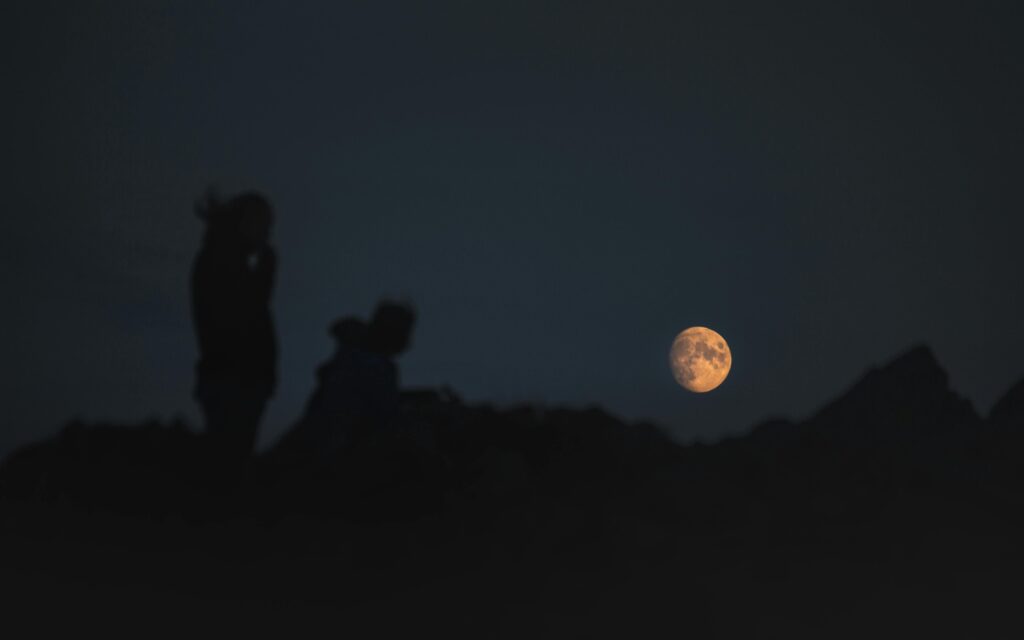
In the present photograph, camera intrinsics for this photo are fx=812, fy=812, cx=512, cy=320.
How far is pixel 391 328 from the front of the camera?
16.7 feet

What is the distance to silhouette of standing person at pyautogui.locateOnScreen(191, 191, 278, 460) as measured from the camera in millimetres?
4797

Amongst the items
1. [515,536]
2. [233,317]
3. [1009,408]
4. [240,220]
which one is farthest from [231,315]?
[1009,408]

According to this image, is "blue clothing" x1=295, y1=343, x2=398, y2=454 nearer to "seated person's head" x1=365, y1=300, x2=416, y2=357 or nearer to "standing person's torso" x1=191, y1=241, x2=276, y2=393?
"seated person's head" x1=365, y1=300, x2=416, y2=357

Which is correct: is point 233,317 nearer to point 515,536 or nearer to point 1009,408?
point 515,536

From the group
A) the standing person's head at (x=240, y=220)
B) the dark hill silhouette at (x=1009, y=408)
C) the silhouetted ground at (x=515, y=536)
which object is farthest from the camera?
the dark hill silhouette at (x=1009, y=408)

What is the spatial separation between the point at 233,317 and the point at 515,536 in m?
2.11

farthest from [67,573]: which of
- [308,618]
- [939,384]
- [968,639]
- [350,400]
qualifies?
[939,384]

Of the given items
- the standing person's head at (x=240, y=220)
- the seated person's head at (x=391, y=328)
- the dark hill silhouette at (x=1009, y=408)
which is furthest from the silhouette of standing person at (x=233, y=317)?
the dark hill silhouette at (x=1009, y=408)

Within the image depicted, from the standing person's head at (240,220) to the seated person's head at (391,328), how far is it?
82cm

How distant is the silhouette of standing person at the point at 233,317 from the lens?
4797 mm

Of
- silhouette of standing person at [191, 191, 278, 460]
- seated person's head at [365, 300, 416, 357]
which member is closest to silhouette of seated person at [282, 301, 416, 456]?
seated person's head at [365, 300, 416, 357]

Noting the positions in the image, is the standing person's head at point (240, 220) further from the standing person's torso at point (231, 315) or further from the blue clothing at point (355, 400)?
the blue clothing at point (355, 400)

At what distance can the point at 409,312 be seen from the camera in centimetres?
515

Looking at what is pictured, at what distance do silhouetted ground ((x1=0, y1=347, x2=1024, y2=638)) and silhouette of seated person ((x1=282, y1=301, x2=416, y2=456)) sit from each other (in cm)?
15
